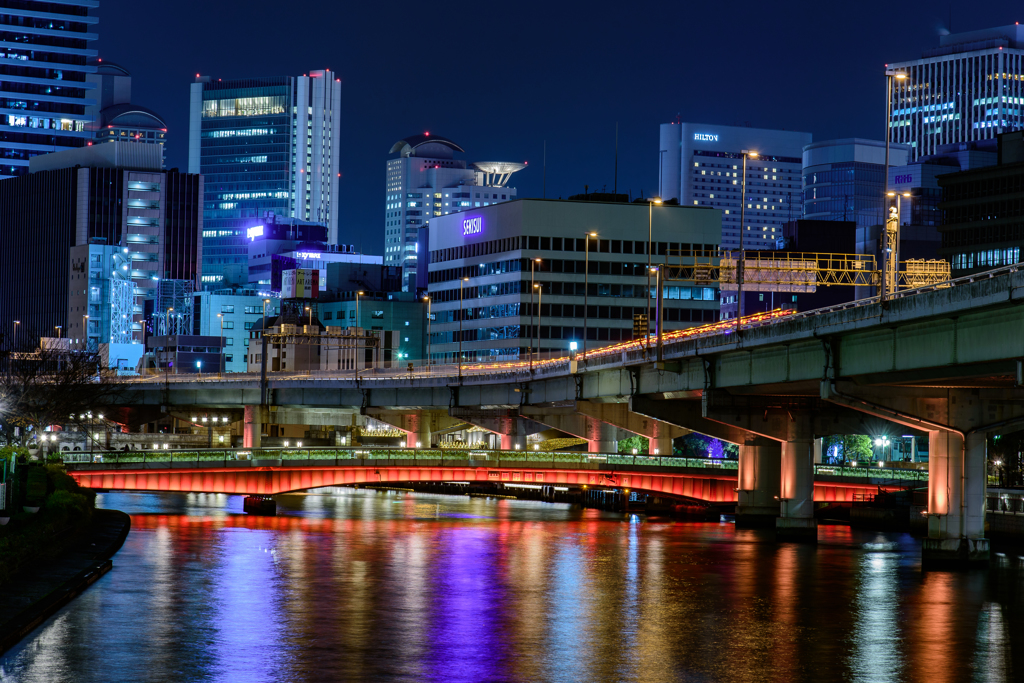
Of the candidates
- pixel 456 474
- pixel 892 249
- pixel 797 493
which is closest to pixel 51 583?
pixel 892 249

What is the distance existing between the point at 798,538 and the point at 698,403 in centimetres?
1160

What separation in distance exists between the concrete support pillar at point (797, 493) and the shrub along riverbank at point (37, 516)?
39.3 meters

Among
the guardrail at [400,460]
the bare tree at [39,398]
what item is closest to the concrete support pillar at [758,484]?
the guardrail at [400,460]

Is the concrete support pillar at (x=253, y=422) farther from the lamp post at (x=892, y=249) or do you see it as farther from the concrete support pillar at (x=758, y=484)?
the lamp post at (x=892, y=249)

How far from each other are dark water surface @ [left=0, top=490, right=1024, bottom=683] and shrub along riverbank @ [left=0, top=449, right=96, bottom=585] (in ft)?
8.75

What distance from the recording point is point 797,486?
86125mm

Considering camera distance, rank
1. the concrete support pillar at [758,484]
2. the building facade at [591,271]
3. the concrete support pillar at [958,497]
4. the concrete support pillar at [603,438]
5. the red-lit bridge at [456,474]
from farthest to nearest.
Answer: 1. the building facade at [591,271]
2. the concrete support pillar at [603,438]
3. the concrete support pillar at [758,484]
4. the red-lit bridge at [456,474]
5. the concrete support pillar at [958,497]

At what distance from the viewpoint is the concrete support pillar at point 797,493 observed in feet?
280

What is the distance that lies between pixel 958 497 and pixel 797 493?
59.8 ft

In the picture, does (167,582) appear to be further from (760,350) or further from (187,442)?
(187,442)

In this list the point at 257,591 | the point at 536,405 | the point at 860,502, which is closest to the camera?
the point at 257,591

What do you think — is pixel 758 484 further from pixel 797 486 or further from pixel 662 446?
pixel 662 446

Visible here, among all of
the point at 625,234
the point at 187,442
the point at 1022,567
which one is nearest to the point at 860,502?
the point at 1022,567

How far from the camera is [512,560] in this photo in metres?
69.3
